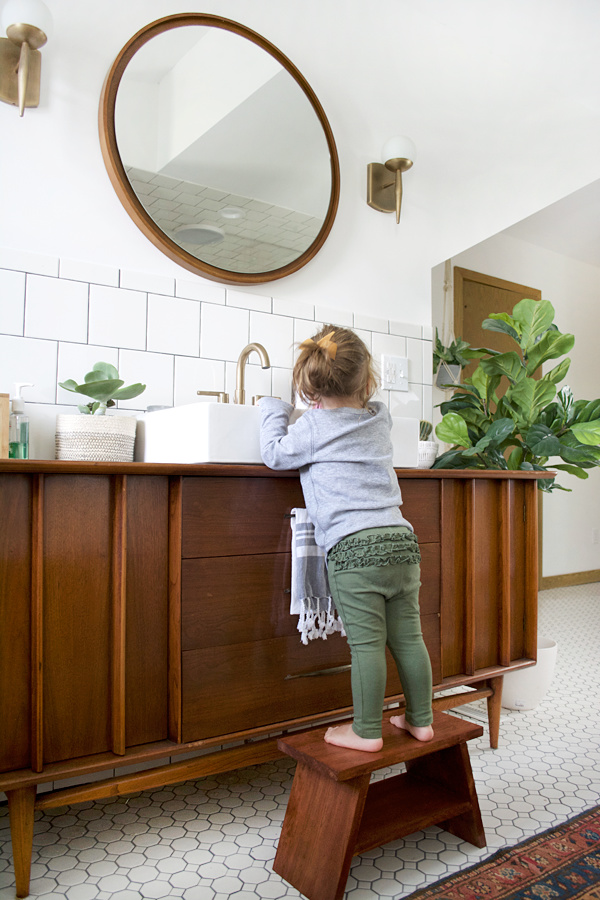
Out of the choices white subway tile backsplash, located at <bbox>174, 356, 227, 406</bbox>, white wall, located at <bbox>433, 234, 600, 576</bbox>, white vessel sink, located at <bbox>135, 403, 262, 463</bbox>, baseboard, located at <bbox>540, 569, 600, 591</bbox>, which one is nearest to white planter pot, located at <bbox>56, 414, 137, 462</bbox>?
white vessel sink, located at <bbox>135, 403, 262, 463</bbox>

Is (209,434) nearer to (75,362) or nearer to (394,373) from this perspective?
(75,362)

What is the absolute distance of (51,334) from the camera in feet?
5.37

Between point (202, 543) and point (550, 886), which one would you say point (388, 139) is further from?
point (550, 886)

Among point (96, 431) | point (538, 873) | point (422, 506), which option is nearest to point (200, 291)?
point (96, 431)

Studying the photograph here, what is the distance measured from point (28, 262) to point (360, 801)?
1.39 metres

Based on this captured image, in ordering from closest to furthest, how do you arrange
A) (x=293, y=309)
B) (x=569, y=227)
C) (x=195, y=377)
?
1. (x=195, y=377)
2. (x=293, y=309)
3. (x=569, y=227)

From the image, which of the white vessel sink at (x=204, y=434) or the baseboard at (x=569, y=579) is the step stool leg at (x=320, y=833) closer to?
the white vessel sink at (x=204, y=434)

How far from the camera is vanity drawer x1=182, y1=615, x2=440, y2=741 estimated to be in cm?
133

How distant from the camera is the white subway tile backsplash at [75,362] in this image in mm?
1643

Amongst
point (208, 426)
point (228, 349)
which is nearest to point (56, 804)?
point (208, 426)

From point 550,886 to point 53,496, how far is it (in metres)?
1.16

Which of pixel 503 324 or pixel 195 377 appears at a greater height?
pixel 503 324

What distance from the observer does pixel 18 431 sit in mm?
1428

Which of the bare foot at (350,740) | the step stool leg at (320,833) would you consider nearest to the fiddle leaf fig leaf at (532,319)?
the bare foot at (350,740)
